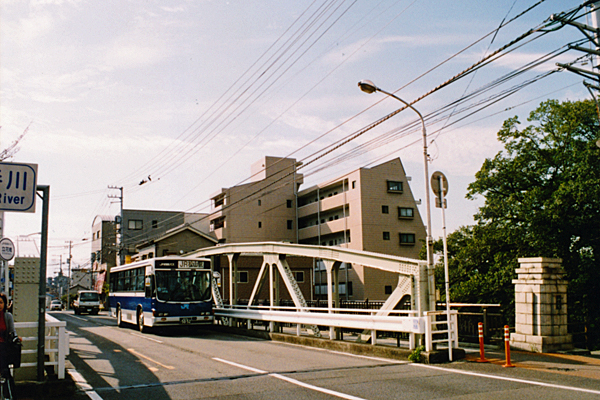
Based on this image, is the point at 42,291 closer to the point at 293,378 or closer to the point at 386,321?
the point at 293,378

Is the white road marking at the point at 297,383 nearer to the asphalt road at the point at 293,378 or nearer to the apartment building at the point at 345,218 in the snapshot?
the asphalt road at the point at 293,378

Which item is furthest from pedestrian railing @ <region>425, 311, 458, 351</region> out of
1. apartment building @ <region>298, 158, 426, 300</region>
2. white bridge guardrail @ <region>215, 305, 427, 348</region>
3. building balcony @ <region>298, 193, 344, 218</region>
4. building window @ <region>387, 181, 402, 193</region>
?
building balcony @ <region>298, 193, 344, 218</region>

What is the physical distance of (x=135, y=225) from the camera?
2896 inches

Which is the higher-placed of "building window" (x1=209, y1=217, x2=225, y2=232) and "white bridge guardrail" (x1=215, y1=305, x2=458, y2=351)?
"building window" (x1=209, y1=217, x2=225, y2=232)

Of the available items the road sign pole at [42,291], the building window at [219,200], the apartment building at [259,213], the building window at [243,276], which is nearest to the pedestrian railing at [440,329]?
the road sign pole at [42,291]

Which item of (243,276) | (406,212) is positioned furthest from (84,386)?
(406,212)

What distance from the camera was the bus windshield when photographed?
21188mm

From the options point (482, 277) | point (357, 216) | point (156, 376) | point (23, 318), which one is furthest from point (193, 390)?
point (357, 216)

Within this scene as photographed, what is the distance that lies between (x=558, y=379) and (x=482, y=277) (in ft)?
53.6

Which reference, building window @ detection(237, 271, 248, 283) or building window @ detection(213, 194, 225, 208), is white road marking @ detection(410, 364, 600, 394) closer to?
building window @ detection(237, 271, 248, 283)

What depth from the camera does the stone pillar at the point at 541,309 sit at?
13586 millimetres

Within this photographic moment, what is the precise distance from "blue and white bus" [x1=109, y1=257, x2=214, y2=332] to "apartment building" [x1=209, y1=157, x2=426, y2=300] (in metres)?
22.0

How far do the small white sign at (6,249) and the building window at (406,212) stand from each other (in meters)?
38.9

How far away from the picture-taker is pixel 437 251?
3011cm
